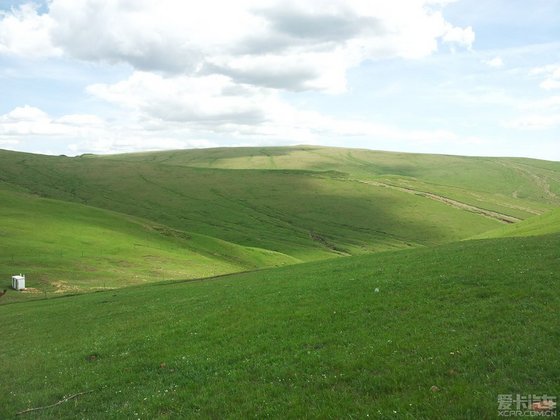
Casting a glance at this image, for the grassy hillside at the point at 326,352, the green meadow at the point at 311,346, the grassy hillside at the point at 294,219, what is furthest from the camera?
the grassy hillside at the point at 294,219

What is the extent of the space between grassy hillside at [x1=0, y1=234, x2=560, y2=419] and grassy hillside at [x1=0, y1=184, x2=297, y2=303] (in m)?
37.6

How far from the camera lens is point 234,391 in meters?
13.8

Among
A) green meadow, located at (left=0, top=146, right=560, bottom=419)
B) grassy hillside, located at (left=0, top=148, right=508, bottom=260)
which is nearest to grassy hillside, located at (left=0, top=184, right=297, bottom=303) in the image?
green meadow, located at (left=0, top=146, right=560, bottom=419)

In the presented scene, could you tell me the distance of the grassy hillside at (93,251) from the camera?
63.3 meters

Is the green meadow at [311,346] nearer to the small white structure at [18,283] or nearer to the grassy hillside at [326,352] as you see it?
the grassy hillside at [326,352]

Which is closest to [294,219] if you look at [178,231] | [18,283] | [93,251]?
[178,231]

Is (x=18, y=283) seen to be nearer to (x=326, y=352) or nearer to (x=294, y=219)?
(x=326, y=352)

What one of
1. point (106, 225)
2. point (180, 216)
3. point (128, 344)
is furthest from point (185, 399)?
point (180, 216)

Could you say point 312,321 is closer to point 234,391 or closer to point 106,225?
point 234,391

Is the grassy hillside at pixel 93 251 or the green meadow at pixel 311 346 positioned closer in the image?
the green meadow at pixel 311 346

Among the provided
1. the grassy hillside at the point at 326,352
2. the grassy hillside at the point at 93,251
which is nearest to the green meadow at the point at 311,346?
the grassy hillside at the point at 326,352

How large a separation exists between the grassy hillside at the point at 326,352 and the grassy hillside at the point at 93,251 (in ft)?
123

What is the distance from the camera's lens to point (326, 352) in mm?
15727

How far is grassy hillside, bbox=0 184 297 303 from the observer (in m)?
63.3
